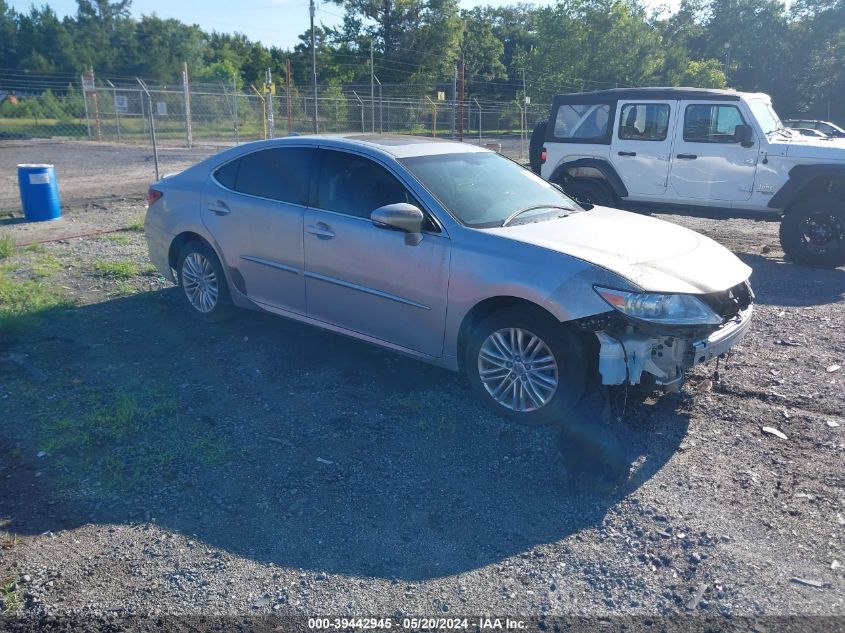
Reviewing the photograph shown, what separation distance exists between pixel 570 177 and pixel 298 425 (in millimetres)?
7571

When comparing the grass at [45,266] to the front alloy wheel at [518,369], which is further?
the grass at [45,266]

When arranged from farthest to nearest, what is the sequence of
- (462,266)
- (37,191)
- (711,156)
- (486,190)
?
(37,191) → (711,156) → (486,190) → (462,266)

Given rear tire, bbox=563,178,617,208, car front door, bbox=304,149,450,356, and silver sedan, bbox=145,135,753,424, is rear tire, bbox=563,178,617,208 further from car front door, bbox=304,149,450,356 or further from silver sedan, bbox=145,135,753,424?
car front door, bbox=304,149,450,356

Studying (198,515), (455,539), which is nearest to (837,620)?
(455,539)

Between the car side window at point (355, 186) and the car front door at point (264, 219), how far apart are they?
0.19 meters

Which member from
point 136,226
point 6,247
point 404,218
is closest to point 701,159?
point 404,218

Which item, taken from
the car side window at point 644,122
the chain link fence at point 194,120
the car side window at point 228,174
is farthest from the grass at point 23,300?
the chain link fence at point 194,120

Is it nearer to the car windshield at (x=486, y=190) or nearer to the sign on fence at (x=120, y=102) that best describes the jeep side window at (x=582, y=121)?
the car windshield at (x=486, y=190)

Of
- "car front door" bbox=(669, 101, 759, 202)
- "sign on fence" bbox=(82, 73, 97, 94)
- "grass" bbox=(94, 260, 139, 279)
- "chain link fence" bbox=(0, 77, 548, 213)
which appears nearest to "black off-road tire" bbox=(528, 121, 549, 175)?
"car front door" bbox=(669, 101, 759, 202)

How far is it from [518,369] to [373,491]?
1.21 meters

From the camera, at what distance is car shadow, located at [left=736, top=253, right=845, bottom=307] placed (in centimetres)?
775

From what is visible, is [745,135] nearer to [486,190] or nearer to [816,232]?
[816,232]

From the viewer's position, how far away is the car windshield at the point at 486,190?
5.00 meters

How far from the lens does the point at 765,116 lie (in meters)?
9.95
